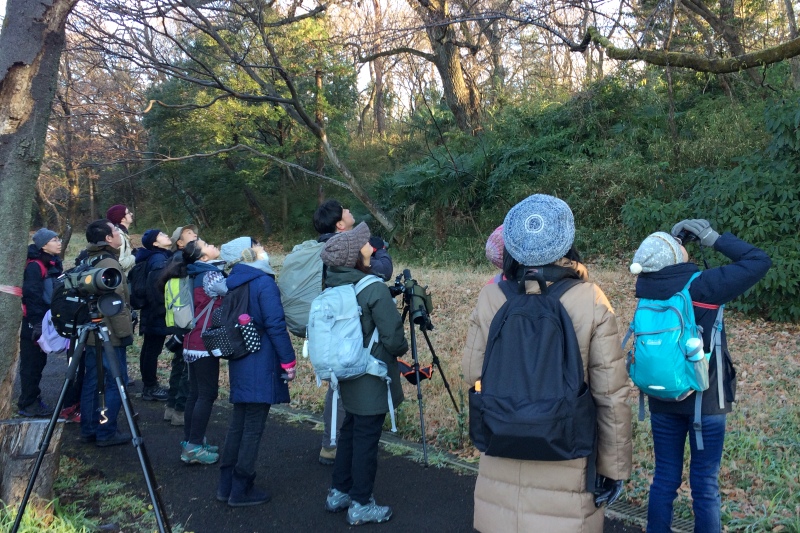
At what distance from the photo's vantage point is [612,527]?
4.09 meters

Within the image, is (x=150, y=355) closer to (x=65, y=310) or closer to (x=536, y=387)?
(x=65, y=310)

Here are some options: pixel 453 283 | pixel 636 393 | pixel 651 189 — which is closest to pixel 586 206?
pixel 651 189

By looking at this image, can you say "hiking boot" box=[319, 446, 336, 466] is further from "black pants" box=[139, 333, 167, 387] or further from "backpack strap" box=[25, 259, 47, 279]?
"backpack strap" box=[25, 259, 47, 279]

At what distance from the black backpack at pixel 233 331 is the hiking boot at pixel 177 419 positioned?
7.74 ft

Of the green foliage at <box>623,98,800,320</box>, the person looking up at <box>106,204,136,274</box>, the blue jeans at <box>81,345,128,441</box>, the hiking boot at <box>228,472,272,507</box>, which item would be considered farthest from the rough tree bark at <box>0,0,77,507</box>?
the green foliage at <box>623,98,800,320</box>

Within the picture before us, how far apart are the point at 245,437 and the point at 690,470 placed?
2.78 m

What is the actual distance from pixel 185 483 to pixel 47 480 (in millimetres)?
1103

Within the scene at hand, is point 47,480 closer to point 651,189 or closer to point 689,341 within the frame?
point 689,341

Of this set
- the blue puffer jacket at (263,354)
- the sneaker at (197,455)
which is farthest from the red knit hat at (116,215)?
the blue puffer jacket at (263,354)

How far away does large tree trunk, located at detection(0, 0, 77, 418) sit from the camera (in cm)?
435

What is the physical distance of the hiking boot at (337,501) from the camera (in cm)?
445

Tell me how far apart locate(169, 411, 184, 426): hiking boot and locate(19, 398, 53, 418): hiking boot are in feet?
4.56

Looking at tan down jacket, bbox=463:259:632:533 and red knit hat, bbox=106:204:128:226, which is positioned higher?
red knit hat, bbox=106:204:128:226

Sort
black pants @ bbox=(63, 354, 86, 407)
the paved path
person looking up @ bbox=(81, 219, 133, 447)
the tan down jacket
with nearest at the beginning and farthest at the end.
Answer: the tan down jacket
the paved path
person looking up @ bbox=(81, 219, 133, 447)
black pants @ bbox=(63, 354, 86, 407)
